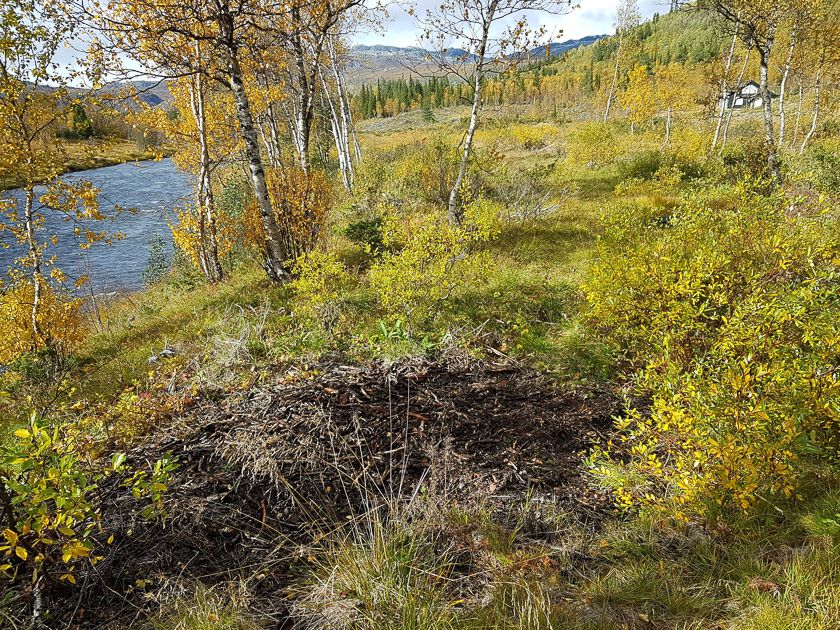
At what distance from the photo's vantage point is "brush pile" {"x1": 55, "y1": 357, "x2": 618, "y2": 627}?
2.28 meters

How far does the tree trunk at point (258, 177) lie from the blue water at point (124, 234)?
11.7 ft

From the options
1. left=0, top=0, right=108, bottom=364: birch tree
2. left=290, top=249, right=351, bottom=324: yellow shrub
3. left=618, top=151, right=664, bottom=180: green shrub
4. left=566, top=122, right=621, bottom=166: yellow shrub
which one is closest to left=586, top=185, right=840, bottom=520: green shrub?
left=290, top=249, right=351, bottom=324: yellow shrub

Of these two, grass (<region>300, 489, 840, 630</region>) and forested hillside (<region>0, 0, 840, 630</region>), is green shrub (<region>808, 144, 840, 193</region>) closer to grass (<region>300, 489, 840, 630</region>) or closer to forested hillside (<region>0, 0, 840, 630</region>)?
forested hillside (<region>0, 0, 840, 630</region>)

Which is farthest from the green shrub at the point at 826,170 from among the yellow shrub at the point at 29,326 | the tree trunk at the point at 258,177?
the yellow shrub at the point at 29,326

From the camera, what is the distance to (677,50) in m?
64.9

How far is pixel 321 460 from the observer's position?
9.56 ft

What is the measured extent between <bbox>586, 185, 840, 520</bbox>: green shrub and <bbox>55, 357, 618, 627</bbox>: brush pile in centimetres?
56

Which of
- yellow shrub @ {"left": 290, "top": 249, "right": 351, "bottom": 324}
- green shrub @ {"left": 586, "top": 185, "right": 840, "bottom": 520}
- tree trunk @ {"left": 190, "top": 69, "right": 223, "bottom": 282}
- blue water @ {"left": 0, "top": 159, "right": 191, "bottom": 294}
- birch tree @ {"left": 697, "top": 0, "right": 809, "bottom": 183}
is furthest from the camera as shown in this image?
blue water @ {"left": 0, "top": 159, "right": 191, "bottom": 294}

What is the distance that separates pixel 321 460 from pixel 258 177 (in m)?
5.45

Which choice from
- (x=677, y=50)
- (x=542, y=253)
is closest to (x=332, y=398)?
(x=542, y=253)

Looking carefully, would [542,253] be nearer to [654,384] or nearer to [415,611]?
[654,384]

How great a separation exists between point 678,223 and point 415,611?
4164 millimetres

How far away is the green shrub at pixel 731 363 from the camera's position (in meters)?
2.19

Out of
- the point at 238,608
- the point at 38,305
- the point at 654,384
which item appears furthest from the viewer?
the point at 38,305
